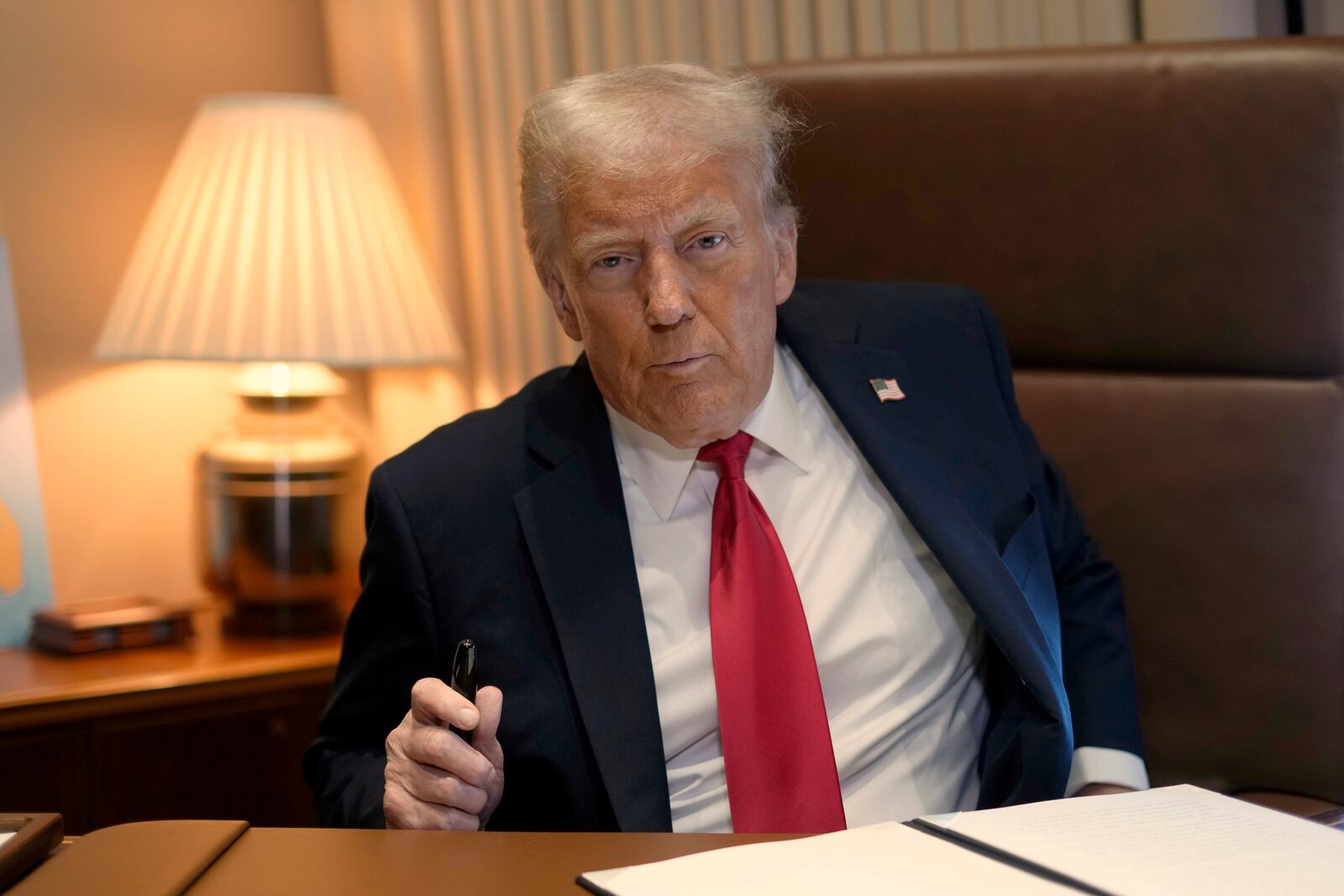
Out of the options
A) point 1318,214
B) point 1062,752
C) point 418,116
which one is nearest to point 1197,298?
point 1318,214

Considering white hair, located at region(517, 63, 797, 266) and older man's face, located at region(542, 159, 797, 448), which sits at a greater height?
white hair, located at region(517, 63, 797, 266)

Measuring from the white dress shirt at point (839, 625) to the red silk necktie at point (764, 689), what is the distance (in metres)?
0.04

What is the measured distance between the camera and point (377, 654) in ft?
4.66

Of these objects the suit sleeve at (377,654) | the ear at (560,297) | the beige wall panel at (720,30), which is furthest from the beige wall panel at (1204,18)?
the suit sleeve at (377,654)

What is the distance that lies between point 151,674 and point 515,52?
4.08 feet

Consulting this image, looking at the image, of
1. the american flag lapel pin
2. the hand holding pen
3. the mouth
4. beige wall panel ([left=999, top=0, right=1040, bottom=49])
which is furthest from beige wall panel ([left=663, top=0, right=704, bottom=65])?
the hand holding pen

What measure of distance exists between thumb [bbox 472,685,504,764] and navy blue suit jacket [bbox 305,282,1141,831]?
18cm

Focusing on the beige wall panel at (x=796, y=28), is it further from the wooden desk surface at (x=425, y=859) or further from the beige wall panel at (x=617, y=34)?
the wooden desk surface at (x=425, y=859)

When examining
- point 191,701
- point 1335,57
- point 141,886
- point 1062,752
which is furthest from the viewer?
point 191,701

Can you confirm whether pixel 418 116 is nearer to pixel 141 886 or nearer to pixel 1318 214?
pixel 1318 214

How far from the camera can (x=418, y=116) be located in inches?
94.7

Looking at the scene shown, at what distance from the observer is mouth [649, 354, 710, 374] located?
1.39 metres

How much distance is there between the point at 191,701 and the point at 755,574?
0.99 meters

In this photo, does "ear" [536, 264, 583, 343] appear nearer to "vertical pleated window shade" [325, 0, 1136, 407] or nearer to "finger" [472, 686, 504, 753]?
"finger" [472, 686, 504, 753]
